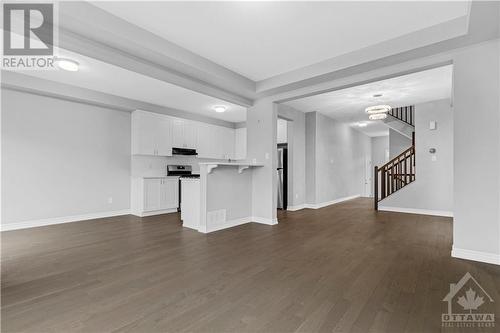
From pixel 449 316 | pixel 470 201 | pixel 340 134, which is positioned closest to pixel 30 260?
pixel 449 316

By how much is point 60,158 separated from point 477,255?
22.6ft

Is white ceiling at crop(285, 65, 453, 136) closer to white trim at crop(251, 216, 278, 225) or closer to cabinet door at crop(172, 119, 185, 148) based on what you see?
white trim at crop(251, 216, 278, 225)

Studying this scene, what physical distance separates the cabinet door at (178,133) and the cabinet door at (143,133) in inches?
22.9

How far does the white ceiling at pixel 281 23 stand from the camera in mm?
2521

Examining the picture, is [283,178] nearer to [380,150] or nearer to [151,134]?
[151,134]

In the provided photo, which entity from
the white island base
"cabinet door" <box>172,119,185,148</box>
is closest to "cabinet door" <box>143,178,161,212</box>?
"cabinet door" <box>172,119,185,148</box>

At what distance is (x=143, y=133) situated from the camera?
5855 millimetres

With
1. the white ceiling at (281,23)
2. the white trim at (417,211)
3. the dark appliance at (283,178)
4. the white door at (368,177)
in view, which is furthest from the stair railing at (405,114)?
the white ceiling at (281,23)

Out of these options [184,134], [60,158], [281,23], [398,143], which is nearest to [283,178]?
[184,134]

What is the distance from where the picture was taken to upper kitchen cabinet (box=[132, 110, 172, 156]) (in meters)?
5.83

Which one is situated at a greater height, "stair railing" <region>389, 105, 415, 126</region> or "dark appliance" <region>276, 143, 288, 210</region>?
"stair railing" <region>389, 105, 415, 126</region>

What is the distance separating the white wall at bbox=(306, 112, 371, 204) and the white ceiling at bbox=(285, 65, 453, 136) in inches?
27.1

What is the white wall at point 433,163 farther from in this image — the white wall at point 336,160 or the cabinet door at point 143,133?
the cabinet door at point 143,133

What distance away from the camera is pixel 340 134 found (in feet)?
27.8
